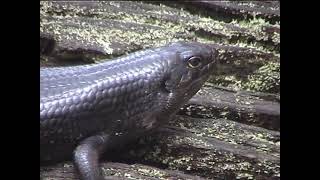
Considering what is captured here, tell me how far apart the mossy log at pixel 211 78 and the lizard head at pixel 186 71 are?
75 millimetres

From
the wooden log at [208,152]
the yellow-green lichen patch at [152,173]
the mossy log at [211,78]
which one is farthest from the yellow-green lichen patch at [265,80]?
the yellow-green lichen patch at [152,173]

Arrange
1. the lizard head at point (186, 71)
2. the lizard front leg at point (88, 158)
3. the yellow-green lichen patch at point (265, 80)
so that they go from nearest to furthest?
the lizard front leg at point (88, 158), the lizard head at point (186, 71), the yellow-green lichen patch at point (265, 80)

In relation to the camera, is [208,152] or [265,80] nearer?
[208,152]

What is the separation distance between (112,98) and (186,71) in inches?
6.9

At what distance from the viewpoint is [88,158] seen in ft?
3.94

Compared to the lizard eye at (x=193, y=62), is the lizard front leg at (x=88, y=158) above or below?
below

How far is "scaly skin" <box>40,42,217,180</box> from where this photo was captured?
1.22 m

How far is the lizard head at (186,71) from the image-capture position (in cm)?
132

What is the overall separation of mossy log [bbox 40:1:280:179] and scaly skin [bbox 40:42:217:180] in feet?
0.12

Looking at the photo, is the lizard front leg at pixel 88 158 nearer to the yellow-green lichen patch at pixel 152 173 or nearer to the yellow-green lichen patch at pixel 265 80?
the yellow-green lichen patch at pixel 152 173

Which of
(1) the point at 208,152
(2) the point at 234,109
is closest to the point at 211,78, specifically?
(2) the point at 234,109

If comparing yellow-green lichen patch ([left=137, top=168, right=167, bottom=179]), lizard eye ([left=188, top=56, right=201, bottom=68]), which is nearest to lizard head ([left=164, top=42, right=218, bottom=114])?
lizard eye ([left=188, top=56, right=201, bottom=68])

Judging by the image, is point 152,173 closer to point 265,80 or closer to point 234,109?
point 234,109
